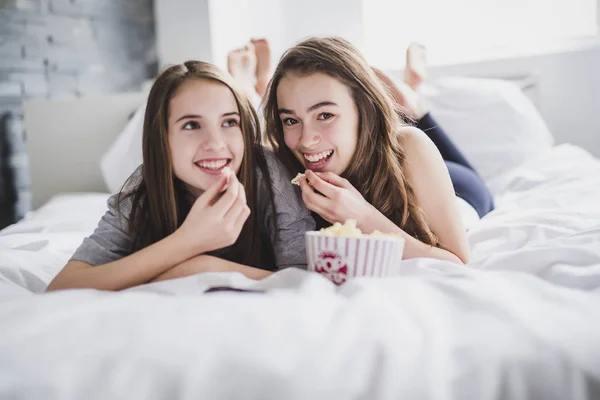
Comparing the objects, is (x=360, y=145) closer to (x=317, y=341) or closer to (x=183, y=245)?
(x=183, y=245)

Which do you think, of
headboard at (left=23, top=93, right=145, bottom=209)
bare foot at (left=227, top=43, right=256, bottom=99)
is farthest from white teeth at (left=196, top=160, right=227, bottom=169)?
headboard at (left=23, top=93, right=145, bottom=209)

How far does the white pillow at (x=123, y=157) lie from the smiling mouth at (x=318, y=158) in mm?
1047

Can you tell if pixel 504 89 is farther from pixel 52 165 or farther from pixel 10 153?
pixel 10 153

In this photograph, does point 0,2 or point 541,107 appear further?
point 541,107

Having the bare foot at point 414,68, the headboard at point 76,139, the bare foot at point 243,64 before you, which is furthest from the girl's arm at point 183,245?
the headboard at point 76,139

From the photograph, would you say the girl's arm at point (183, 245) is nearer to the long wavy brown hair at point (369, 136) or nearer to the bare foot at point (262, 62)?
the long wavy brown hair at point (369, 136)

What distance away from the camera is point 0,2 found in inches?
79.6

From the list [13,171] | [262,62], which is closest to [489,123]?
[262,62]

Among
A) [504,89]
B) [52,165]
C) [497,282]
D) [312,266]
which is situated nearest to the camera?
[497,282]

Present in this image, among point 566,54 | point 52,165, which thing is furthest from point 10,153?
point 566,54

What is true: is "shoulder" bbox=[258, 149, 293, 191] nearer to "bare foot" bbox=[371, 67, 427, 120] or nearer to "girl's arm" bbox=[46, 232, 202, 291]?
"girl's arm" bbox=[46, 232, 202, 291]

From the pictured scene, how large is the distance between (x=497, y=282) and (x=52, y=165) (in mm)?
1976

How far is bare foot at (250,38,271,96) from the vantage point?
179 centimetres

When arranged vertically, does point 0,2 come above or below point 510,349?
above
